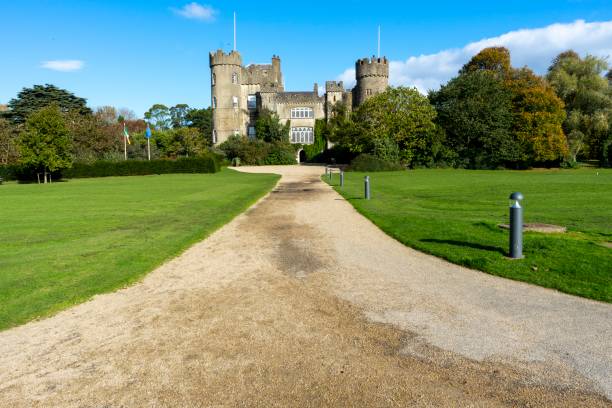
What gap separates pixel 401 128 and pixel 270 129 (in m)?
26.9

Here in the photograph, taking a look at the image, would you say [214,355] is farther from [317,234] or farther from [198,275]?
[317,234]

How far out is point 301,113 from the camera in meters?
75.1

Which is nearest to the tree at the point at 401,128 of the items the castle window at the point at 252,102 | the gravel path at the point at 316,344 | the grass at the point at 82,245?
the castle window at the point at 252,102

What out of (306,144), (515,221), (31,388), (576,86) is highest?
(576,86)

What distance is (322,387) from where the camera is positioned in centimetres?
358

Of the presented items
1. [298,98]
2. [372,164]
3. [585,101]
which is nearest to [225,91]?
[298,98]

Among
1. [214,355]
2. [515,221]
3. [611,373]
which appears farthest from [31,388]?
[515,221]

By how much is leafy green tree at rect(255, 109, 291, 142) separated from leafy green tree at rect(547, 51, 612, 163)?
134 feet

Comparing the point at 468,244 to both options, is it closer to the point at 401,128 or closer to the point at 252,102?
the point at 401,128

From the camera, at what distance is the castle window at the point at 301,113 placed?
75.1m

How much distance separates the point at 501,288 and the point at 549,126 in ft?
170

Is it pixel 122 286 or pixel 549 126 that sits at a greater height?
pixel 549 126

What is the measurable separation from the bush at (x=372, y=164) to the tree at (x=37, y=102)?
156 ft

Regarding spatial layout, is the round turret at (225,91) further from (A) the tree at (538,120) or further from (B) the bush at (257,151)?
(A) the tree at (538,120)
